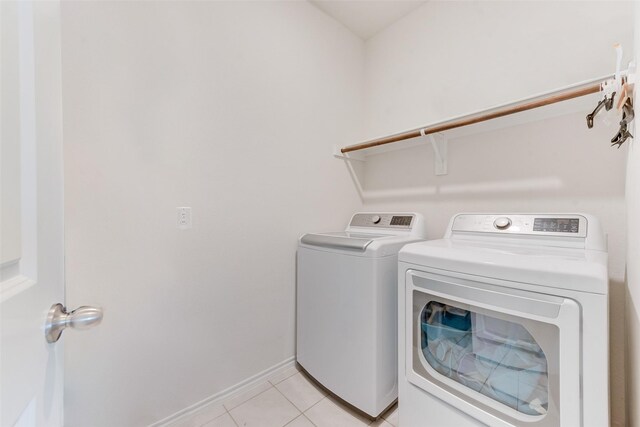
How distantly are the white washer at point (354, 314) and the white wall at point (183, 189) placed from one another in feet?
0.81

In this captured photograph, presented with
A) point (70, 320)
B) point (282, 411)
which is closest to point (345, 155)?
point (282, 411)

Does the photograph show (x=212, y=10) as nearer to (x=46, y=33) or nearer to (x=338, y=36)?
(x=338, y=36)

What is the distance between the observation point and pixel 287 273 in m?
1.74

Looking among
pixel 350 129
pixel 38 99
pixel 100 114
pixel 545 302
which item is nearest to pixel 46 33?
pixel 38 99

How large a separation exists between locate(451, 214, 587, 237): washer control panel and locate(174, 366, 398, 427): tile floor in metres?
1.11

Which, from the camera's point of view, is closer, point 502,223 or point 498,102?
point 502,223

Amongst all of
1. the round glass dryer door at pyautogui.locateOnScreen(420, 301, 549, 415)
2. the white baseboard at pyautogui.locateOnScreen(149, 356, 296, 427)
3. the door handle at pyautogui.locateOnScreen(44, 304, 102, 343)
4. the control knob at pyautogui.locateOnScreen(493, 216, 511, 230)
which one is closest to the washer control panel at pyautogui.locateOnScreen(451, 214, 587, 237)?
the control knob at pyautogui.locateOnScreen(493, 216, 511, 230)

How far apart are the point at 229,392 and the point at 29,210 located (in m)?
1.51

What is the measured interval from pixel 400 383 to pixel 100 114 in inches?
70.2

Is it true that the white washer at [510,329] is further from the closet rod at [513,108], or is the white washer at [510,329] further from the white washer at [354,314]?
the closet rod at [513,108]

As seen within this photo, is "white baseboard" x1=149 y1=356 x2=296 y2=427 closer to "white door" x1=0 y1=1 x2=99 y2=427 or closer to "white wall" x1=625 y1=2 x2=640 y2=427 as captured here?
"white door" x1=0 y1=1 x2=99 y2=427

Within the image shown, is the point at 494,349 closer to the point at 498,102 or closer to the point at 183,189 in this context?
the point at 498,102

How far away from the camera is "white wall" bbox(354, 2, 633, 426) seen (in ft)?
4.01

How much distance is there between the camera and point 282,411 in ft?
4.58
